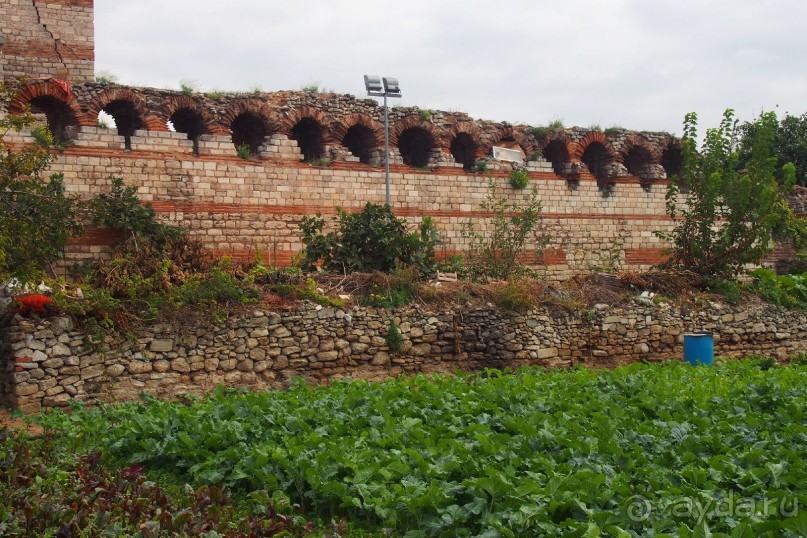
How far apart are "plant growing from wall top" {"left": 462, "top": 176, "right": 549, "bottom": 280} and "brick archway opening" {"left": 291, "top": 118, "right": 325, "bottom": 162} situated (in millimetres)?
3189

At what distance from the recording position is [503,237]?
16422 millimetres

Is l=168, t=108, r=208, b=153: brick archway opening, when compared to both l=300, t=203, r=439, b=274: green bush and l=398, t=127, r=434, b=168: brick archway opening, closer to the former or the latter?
l=300, t=203, r=439, b=274: green bush

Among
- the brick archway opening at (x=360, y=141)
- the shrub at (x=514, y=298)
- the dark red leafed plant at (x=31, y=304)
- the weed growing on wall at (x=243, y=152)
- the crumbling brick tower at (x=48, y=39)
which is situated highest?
the crumbling brick tower at (x=48, y=39)

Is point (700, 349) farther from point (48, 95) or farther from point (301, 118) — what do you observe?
point (48, 95)

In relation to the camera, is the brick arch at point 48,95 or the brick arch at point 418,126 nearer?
the brick arch at point 48,95

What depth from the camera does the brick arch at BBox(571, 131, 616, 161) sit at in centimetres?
1911

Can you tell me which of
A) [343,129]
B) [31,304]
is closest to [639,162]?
[343,129]

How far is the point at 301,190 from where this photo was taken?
16.0 metres

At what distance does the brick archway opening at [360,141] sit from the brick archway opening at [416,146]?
0.77 meters

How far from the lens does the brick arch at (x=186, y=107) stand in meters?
14.9

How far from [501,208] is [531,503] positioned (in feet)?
41.0

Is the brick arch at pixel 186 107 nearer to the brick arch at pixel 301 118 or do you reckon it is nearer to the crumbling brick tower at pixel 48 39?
the brick arch at pixel 301 118

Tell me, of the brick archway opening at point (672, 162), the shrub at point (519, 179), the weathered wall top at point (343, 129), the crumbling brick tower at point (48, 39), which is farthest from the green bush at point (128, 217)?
the brick archway opening at point (672, 162)

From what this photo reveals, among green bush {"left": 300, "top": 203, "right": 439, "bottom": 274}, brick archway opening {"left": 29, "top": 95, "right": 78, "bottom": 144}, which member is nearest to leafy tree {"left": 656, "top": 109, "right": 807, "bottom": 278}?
green bush {"left": 300, "top": 203, "right": 439, "bottom": 274}
